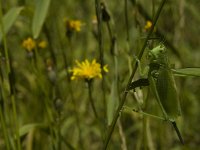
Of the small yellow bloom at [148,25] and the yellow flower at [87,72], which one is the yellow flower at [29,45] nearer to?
the yellow flower at [87,72]

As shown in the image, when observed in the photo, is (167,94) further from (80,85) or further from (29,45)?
(80,85)

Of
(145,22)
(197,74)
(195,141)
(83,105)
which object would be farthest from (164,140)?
(197,74)

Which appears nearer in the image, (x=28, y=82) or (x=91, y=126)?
A: (x=91, y=126)

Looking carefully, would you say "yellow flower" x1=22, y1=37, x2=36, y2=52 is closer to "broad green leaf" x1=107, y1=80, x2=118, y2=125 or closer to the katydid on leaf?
"broad green leaf" x1=107, y1=80, x2=118, y2=125

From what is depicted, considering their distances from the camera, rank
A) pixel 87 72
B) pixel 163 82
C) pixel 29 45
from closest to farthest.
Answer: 1. pixel 163 82
2. pixel 87 72
3. pixel 29 45

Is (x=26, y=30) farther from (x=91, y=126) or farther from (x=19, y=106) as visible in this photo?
(x=91, y=126)

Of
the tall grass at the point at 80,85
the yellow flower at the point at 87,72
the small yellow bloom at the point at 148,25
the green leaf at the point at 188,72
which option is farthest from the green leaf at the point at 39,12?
the green leaf at the point at 188,72

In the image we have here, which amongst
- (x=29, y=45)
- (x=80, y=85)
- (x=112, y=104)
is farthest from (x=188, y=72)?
(x=80, y=85)

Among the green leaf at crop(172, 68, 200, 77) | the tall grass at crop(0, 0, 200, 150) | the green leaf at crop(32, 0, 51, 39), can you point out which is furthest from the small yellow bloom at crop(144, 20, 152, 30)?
the green leaf at crop(172, 68, 200, 77)
